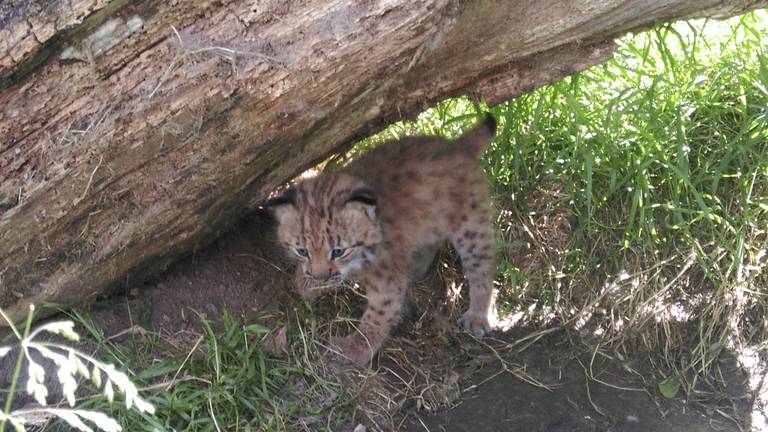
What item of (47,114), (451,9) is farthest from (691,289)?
(47,114)

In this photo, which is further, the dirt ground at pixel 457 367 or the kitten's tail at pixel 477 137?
the kitten's tail at pixel 477 137

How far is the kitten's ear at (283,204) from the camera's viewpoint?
147 inches

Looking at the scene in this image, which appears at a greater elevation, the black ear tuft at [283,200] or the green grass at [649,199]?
the black ear tuft at [283,200]

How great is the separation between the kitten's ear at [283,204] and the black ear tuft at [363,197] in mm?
310

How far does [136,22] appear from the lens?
8.56ft

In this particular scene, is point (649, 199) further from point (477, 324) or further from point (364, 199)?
point (364, 199)

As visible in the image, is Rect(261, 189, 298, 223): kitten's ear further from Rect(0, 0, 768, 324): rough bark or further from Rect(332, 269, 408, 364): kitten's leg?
Rect(332, 269, 408, 364): kitten's leg

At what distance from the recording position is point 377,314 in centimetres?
396

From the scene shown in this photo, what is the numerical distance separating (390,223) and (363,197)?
1.56ft

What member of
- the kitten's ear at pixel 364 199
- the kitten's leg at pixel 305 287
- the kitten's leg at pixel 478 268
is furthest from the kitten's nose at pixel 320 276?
the kitten's leg at pixel 478 268

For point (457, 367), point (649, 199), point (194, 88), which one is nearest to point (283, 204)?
point (194, 88)

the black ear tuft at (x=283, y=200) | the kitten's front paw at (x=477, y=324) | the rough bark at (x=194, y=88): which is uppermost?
the rough bark at (x=194, y=88)

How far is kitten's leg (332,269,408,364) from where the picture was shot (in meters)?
3.88

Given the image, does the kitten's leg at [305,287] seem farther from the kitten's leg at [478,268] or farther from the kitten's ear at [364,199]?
the kitten's leg at [478,268]
